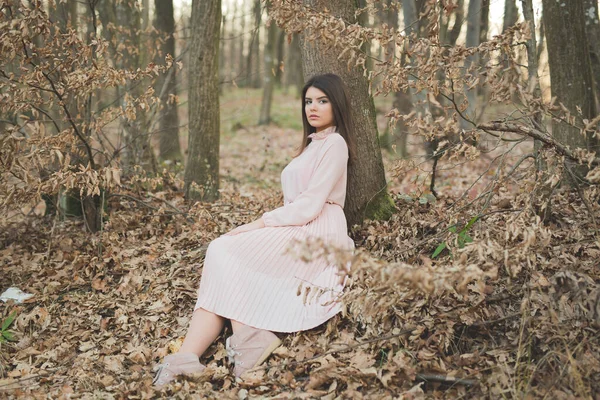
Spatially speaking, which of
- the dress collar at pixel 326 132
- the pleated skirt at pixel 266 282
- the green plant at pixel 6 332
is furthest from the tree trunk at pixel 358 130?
the green plant at pixel 6 332

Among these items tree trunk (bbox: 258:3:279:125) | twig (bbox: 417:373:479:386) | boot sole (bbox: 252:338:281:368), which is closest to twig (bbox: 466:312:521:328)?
twig (bbox: 417:373:479:386)

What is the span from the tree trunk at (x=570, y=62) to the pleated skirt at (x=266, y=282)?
2.87 meters

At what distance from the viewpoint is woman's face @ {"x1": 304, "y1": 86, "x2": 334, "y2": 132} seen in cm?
421

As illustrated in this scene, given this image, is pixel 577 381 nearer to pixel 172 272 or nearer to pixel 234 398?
pixel 234 398

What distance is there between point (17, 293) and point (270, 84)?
1486 cm

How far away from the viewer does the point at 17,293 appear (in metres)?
4.73

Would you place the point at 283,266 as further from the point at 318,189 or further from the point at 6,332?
the point at 6,332

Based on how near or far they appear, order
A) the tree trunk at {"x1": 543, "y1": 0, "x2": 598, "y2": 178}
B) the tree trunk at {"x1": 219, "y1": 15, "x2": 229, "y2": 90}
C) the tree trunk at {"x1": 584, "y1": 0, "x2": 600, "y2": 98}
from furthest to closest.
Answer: the tree trunk at {"x1": 219, "y1": 15, "x2": 229, "y2": 90} → the tree trunk at {"x1": 584, "y1": 0, "x2": 600, "y2": 98} → the tree trunk at {"x1": 543, "y1": 0, "x2": 598, "y2": 178}

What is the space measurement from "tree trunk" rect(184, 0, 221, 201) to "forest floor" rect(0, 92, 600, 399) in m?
1.51

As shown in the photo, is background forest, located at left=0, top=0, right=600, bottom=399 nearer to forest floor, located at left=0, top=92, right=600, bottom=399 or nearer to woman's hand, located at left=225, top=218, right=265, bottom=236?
forest floor, located at left=0, top=92, right=600, bottom=399

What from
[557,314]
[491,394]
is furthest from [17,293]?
[557,314]

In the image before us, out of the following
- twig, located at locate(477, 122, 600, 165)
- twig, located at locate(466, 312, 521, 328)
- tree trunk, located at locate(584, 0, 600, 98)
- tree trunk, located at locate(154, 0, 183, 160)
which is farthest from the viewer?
tree trunk, located at locate(154, 0, 183, 160)

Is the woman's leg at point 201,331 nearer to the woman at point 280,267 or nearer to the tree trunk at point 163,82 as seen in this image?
the woman at point 280,267

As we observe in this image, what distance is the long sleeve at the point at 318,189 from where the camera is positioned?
3975mm
